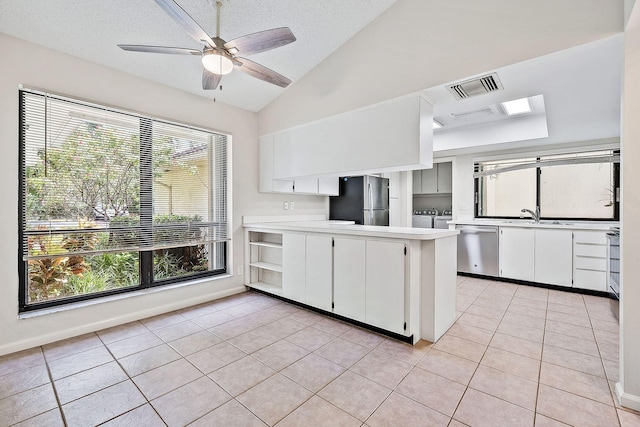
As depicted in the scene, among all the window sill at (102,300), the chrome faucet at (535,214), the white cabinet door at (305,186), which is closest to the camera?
the window sill at (102,300)

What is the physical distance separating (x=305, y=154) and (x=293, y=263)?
131 cm

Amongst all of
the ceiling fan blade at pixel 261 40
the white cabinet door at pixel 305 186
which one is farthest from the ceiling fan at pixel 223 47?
the white cabinet door at pixel 305 186

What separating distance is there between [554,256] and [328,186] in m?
3.31

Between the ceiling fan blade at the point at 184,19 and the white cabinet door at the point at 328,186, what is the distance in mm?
2653

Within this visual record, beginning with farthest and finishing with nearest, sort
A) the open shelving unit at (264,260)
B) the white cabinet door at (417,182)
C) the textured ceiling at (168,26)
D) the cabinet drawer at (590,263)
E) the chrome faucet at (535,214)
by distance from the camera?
the white cabinet door at (417,182), the chrome faucet at (535,214), the open shelving unit at (264,260), the cabinet drawer at (590,263), the textured ceiling at (168,26)

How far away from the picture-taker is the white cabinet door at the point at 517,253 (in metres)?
4.14

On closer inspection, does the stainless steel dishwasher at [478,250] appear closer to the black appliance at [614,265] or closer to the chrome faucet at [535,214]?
the chrome faucet at [535,214]

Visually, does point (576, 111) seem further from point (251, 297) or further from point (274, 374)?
point (251, 297)

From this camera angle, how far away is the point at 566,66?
2168 mm

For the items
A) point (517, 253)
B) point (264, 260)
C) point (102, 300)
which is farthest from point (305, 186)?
point (517, 253)

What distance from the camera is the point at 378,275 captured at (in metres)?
2.53

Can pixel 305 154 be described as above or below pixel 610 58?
below

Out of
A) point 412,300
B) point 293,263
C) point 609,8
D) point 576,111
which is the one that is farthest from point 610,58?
point 293,263

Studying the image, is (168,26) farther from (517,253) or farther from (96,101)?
(517,253)
